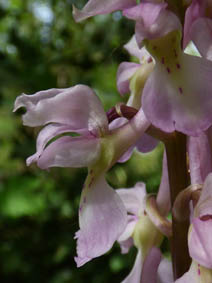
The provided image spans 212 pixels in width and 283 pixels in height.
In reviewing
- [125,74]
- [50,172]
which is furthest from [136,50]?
[50,172]

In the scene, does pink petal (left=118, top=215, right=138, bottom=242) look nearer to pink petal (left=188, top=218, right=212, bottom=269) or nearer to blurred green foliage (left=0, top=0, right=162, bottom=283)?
pink petal (left=188, top=218, right=212, bottom=269)

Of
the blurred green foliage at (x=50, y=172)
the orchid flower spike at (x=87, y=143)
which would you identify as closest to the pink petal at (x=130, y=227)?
the orchid flower spike at (x=87, y=143)

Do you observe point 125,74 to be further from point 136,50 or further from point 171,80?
point 171,80

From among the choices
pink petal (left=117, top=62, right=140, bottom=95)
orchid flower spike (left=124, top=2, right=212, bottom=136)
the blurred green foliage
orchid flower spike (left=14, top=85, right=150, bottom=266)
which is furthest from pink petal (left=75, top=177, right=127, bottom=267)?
the blurred green foliage

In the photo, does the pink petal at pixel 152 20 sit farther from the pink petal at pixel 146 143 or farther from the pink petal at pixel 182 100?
the pink petal at pixel 146 143

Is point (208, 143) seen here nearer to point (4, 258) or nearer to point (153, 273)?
point (153, 273)

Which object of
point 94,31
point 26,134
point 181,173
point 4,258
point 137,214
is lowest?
point 4,258

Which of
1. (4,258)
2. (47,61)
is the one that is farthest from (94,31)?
(4,258)
